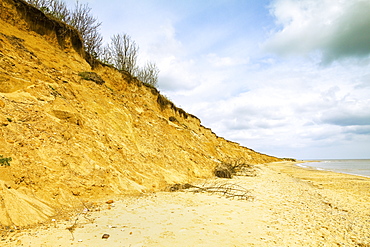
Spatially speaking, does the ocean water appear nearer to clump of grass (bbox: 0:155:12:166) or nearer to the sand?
the sand

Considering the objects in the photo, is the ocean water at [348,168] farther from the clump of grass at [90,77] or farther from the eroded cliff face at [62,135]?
the clump of grass at [90,77]

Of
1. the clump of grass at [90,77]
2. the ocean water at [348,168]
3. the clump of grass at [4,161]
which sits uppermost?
the clump of grass at [90,77]

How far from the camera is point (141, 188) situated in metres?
7.33

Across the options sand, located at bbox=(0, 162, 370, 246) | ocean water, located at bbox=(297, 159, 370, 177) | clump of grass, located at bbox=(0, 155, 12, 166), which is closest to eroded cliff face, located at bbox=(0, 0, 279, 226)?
clump of grass, located at bbox=(0, 155, 12, 166)

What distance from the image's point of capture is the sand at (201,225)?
3.28 m

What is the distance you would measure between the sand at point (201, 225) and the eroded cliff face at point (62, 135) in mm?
803

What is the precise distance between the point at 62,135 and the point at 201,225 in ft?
17.4

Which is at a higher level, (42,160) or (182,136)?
(182,136)

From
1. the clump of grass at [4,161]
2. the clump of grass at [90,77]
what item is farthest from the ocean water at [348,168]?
the clump of grass at [4,161]

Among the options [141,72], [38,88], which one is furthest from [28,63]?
[141,72]

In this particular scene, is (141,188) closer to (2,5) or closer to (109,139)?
(109,139)

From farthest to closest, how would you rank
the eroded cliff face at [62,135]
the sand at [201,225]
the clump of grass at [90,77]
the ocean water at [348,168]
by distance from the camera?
the ocean water at [348,168] < the clump of grass at [90,77] < the eroded cliff face at [62,135] < the sand at [201,225]

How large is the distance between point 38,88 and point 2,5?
4.79 m

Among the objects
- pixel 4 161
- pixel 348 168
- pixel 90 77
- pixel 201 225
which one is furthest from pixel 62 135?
pixel 348 168
